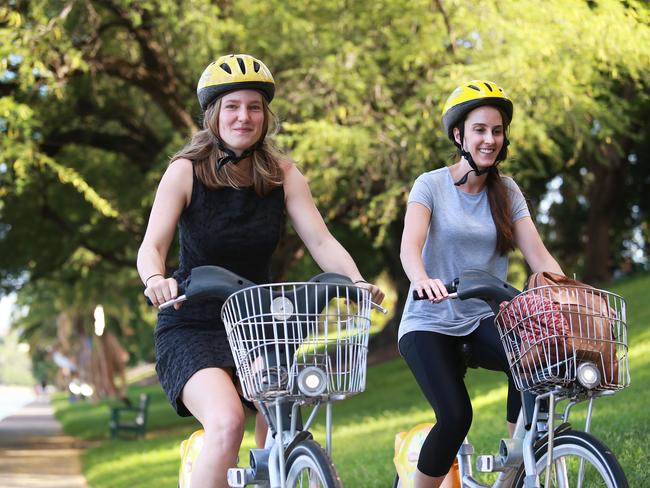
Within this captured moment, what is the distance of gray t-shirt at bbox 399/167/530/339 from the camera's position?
4625 millimetres

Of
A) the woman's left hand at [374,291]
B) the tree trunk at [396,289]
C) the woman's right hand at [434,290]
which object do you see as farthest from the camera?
the tree trunk at [396,289]

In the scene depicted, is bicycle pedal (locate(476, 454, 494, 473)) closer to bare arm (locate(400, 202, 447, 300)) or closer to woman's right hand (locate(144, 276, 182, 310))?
bare arm (locate(400, 202, 447, 300))

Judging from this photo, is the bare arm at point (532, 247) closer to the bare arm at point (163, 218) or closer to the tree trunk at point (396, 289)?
the bare arm at point (163, 218)

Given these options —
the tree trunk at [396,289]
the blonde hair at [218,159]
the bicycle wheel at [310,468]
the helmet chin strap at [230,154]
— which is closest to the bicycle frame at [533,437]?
the bicycle wheel at [310,468]

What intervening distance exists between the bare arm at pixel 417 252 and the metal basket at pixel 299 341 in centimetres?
40

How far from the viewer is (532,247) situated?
4.65m

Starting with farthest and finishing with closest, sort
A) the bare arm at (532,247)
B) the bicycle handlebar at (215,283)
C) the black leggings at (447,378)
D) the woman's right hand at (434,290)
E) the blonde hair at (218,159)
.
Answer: the bare arm at (532,247) < the black leggings at (447,378) < the blonde hair at (218,159) < the woman's right hand at (434,290) < the bicycle handlebar at (215,283)

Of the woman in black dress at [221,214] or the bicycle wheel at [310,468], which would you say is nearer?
the bicycle wheel at [310,468]

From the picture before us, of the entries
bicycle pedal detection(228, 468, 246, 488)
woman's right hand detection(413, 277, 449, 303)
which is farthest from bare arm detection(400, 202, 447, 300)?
bicycle pedal detection(228, 468, 246, 488)

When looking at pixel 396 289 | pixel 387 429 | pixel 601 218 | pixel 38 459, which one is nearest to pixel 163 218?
pixel 387 429

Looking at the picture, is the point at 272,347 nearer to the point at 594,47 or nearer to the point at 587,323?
the point at 587,323

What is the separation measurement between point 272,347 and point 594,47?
8985 millimetres

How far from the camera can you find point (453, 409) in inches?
175

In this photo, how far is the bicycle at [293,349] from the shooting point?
3633mm
